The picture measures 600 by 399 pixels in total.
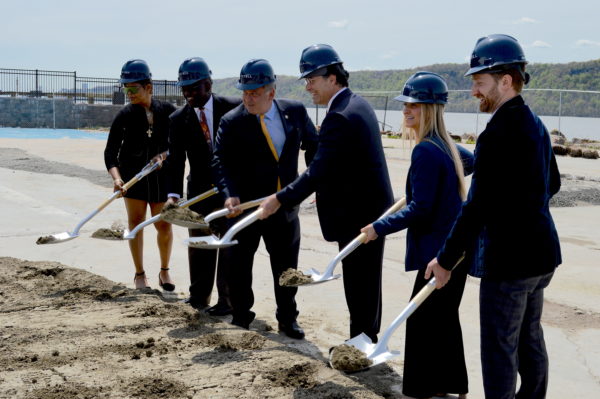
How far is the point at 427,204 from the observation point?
11.6 feet

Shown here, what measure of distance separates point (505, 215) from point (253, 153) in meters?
2.30

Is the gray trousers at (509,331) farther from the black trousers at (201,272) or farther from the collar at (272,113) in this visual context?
the black trousers at (201,272)

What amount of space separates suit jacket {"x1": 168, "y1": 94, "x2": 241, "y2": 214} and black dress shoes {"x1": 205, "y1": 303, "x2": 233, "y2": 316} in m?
0.73

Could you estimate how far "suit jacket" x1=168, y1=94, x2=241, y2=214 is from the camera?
5488 mm

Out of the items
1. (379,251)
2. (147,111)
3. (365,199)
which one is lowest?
(379,251)

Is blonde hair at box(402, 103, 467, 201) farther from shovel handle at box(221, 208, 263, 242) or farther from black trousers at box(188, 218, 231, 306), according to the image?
black trousers at box(188, 218, 231, 306)

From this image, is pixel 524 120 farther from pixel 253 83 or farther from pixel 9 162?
pixel 9 162

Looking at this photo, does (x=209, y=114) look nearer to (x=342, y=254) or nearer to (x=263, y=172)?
(x=263, y=172)

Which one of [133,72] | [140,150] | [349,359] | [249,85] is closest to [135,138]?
[140,150]

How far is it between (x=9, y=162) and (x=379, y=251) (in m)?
13.6

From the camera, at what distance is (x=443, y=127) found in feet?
11.9

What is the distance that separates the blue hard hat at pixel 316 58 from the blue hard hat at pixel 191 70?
48.2 inches

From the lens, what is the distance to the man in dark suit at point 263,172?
→ 16.1 feet

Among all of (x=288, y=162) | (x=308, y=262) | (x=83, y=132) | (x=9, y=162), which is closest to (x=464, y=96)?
(x=83, y=132)
